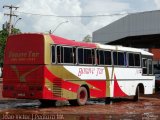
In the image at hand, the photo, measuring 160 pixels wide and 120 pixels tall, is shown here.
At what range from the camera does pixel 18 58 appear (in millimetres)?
20219

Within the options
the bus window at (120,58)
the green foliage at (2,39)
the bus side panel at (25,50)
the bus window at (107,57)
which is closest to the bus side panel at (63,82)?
the bus side panel at (25,50)

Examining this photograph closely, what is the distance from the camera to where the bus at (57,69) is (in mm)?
19672

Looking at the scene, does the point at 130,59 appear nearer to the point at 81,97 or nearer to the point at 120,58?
the point at 120,58

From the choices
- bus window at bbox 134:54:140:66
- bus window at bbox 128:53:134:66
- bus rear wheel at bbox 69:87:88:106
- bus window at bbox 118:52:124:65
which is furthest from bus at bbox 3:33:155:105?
bus window at bbox 134:54:140:66

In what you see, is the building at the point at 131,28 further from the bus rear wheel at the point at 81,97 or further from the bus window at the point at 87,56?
the bus rear wheel at the point at 81,97

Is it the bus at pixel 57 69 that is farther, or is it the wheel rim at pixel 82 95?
the wheel rim at pixel 82 95

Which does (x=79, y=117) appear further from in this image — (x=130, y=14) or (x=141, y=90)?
(x=130, y=14)

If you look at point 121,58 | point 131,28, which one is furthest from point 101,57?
point 131,28

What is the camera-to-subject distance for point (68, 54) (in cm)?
2086

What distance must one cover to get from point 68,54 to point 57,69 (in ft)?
3.45

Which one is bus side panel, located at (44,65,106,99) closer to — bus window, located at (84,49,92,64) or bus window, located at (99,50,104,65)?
bus window, located at (84,49,92,64)

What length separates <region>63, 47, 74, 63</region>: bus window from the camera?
2059 centimetres

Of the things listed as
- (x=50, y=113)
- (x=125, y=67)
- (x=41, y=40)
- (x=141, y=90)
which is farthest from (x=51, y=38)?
(x=141, y=90)

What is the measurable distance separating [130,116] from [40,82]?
4182mm
